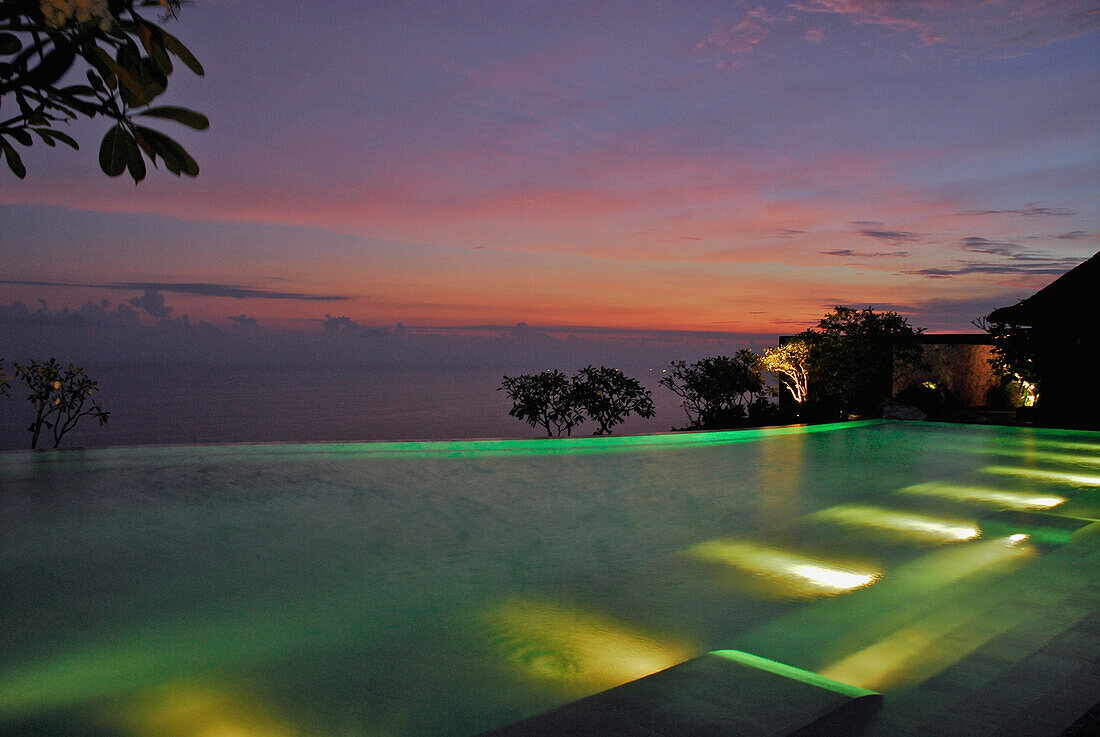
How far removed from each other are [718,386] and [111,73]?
34.0 feet

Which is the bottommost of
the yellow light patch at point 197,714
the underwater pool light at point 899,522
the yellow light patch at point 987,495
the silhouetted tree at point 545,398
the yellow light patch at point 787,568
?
the yellow light patch at point 197,714

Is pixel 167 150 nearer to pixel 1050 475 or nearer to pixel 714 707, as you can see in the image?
pixel 714 707

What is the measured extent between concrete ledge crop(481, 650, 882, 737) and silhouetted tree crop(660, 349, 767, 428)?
899cm

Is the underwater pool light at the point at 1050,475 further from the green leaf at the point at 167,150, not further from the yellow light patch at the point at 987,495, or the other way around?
the green leaf at the point at 167,150

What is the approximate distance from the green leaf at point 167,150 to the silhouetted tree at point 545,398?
858 cm

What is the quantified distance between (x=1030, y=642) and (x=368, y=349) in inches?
1396

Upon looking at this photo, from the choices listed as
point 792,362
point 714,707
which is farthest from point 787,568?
point 792,362

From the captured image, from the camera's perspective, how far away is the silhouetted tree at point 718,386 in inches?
420

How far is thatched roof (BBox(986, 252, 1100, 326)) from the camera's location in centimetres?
980

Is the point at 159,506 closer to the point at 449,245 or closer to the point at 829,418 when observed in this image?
the point at 829,418

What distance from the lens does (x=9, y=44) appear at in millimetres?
890

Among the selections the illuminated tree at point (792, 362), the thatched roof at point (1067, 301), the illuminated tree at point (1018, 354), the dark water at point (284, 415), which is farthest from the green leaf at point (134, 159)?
the illuminated tree at point (1018, 354)

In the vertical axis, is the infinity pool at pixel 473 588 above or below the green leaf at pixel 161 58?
below

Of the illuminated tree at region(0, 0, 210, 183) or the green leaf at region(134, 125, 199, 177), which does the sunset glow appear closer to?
the illuminated tree at region(0, 0, 210, 183)
